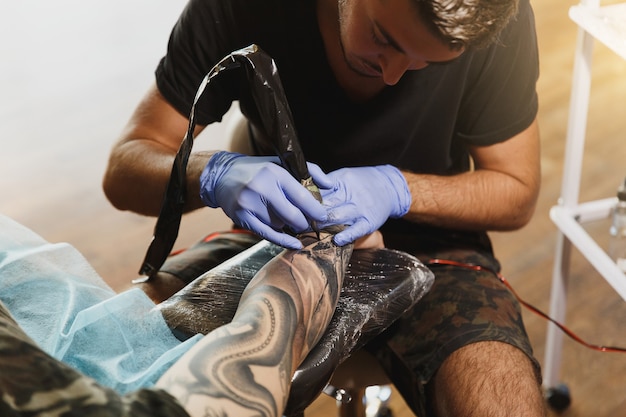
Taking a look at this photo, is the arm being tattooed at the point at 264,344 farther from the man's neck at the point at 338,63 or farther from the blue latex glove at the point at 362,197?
the man's neck at the point at 338,63

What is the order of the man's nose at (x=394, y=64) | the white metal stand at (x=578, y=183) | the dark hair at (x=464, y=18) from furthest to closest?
the white metal stand at (x=578, y=183)
the man's nose at (x=394, y=64)
the dark hair at (x=464, y=18)

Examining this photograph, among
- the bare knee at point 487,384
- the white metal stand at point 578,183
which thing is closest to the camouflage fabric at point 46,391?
the bare knee at point 487,384

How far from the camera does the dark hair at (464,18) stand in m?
1.10

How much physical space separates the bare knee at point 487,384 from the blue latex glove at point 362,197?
10.2 inches

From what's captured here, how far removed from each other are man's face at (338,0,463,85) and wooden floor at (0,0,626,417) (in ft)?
3.07

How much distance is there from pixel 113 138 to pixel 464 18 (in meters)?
2.01

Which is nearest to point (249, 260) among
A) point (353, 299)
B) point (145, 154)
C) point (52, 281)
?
point (353, 299)

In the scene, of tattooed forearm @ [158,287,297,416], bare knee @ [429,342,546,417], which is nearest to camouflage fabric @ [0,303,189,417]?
tattooed forearm @ [158,287,297,416]

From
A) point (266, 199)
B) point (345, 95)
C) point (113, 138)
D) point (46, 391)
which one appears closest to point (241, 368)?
point (46, 391)

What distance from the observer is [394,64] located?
1223 mm

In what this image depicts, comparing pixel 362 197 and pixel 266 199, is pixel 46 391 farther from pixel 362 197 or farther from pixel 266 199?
pixel 362 197

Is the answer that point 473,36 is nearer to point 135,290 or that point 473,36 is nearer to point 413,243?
point 413,243

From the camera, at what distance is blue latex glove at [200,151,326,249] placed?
1.14 m

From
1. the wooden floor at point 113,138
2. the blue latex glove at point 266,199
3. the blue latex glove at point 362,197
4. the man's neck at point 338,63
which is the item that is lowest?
the wooden floor at point 113,138
